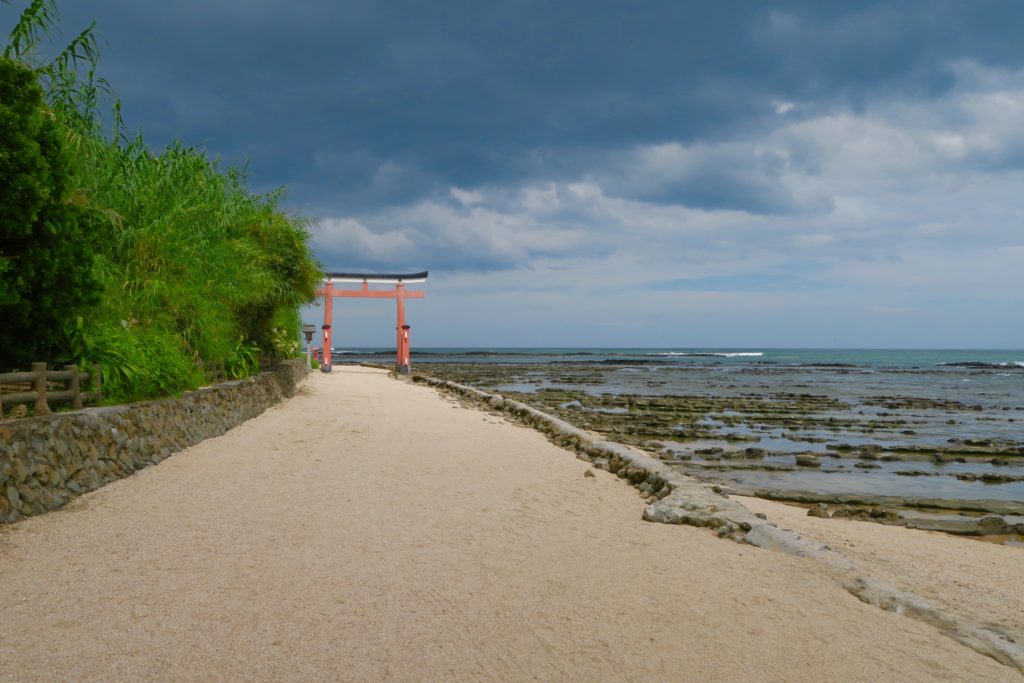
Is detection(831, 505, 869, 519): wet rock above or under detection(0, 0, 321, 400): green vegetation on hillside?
under

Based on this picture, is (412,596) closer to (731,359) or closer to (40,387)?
(40,387)

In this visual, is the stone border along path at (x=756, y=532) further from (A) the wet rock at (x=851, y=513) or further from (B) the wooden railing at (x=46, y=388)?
(B) the wooden railing at (x=46, y=388)

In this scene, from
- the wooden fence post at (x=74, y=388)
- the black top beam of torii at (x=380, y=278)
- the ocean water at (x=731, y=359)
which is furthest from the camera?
the ocean water at (x=731, y=359)

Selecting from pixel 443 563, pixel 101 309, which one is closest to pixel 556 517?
pixel 443 563

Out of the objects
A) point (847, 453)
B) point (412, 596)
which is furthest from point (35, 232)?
point (847, 453)

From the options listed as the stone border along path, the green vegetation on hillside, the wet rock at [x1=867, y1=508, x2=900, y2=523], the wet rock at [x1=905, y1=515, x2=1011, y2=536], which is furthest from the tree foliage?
the wet rock at [x1=905, y1=515, x2=1011, y2=536]

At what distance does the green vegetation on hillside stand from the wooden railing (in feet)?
1.08

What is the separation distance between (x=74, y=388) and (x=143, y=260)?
313 cm

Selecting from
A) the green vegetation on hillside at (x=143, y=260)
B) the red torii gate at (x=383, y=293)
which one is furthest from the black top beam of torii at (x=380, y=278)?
the green vegetation on hillside at (x=143, y=260)

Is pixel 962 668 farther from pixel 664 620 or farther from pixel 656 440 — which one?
pixel 656 440

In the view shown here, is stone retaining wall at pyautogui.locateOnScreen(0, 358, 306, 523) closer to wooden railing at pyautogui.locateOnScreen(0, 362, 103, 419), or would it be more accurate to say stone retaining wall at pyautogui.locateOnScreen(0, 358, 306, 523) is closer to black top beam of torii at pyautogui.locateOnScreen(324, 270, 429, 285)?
wooden railing at pyautogui.locateOnScreen(0, 362, 103, 419)

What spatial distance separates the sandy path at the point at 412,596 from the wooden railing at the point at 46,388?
102 centimetres

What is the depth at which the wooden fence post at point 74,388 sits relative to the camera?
656 cm

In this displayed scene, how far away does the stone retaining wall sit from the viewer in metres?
5.17
